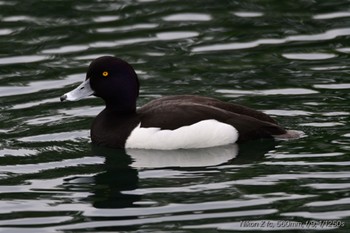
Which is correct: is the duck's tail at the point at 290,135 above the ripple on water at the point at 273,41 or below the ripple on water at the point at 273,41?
below

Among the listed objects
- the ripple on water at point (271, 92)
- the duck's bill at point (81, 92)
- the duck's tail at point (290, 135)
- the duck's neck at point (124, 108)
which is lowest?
the duck's tail at point (290, 135)

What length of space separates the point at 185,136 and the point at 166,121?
0.26 metres

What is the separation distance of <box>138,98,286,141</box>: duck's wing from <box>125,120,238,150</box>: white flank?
5cm

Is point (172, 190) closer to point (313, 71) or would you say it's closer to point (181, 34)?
point (313, 71)

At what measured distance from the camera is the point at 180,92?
49.1 ft

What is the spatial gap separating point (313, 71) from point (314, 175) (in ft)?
13.9

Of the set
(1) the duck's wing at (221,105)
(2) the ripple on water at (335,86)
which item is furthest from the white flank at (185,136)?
(2) the ripple on water at (335,86)

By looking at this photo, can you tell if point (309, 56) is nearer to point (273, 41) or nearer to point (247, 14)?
point (273, 41)

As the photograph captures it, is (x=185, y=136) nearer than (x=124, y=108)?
Yes

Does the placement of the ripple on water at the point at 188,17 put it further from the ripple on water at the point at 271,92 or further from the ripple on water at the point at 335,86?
the ripple on water at the point at 335,86

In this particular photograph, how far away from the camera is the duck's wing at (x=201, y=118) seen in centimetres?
1283

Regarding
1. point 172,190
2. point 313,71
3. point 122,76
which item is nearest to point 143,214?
point 172,190

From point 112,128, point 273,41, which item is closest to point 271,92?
point 273,41

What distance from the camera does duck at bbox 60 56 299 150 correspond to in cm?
1283
